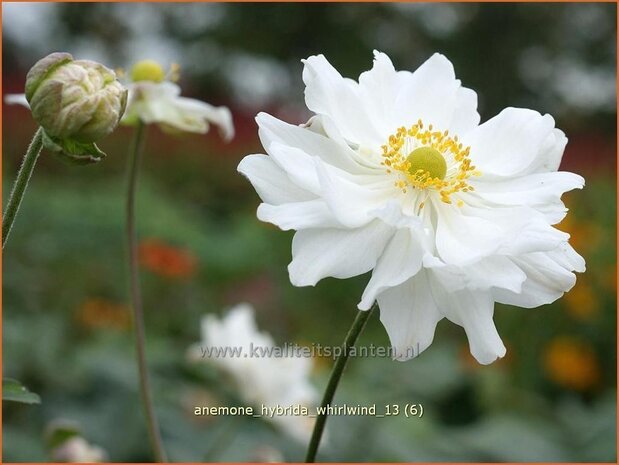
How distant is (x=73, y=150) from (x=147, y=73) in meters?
0.68

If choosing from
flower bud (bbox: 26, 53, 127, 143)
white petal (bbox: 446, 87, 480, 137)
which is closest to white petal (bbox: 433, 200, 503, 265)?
white petal (bbox: 446, 87, 480, 137)

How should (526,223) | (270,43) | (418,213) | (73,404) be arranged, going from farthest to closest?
(270,43)
(73,404)
(418,213)
(526,223)

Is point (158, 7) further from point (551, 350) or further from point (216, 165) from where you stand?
point (551, 350)

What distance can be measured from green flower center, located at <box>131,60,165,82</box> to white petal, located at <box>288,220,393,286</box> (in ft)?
2.14

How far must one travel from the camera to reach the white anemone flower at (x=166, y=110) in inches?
52.8

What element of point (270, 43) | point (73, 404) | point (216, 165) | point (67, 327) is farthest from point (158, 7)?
point (73, 404)

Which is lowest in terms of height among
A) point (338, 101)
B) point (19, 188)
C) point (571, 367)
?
point (19, 188)

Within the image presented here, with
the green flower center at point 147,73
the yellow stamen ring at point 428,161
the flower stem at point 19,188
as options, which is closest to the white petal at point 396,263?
the yellow stamen ring at point 428,161

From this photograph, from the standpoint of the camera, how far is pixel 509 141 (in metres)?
1.01

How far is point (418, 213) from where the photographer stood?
3.28 ft

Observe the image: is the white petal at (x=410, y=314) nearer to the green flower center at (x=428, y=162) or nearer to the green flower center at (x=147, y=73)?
the green flower center at (x=428, y=162)

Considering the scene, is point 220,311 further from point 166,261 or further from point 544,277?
point 544,277

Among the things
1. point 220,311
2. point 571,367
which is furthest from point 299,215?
point 220,311

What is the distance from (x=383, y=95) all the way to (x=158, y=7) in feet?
32.0
